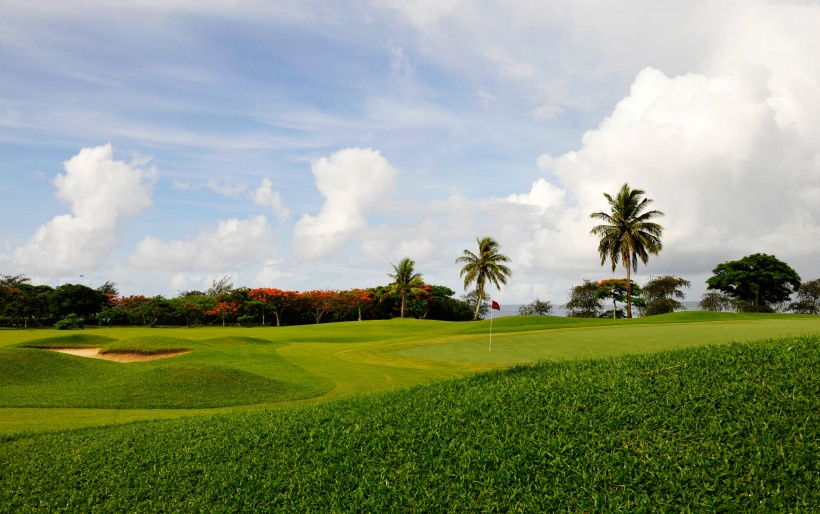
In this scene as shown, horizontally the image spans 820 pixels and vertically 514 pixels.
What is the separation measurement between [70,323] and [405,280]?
37.3 meters

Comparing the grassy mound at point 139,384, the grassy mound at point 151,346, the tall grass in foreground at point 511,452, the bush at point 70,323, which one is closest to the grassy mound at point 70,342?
the grassy mound at point 151,346

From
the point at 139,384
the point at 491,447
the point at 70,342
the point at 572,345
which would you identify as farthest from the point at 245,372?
the point at 70,342

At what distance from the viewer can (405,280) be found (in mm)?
66562

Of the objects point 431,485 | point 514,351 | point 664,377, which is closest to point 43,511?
point 431,485

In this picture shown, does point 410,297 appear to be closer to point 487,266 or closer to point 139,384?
point 487,266

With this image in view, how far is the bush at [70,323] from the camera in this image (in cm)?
4933

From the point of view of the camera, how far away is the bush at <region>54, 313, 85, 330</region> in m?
49.3

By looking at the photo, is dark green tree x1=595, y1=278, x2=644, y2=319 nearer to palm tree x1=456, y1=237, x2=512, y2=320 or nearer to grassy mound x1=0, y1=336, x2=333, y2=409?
palm tree x1=456, y1=237, x2=512, y2=320

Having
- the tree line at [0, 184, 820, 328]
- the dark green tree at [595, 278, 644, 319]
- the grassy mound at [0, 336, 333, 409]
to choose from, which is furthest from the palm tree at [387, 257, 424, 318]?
the grassy mound at [0, 336, 333, 409]

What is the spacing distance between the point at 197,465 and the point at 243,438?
1012 mm

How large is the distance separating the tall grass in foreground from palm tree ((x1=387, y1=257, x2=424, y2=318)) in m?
55.9

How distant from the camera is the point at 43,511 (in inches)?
269

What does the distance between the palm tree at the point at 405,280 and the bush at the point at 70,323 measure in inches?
1360

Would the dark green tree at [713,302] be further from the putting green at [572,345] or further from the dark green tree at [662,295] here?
the putting green at [572,345]
